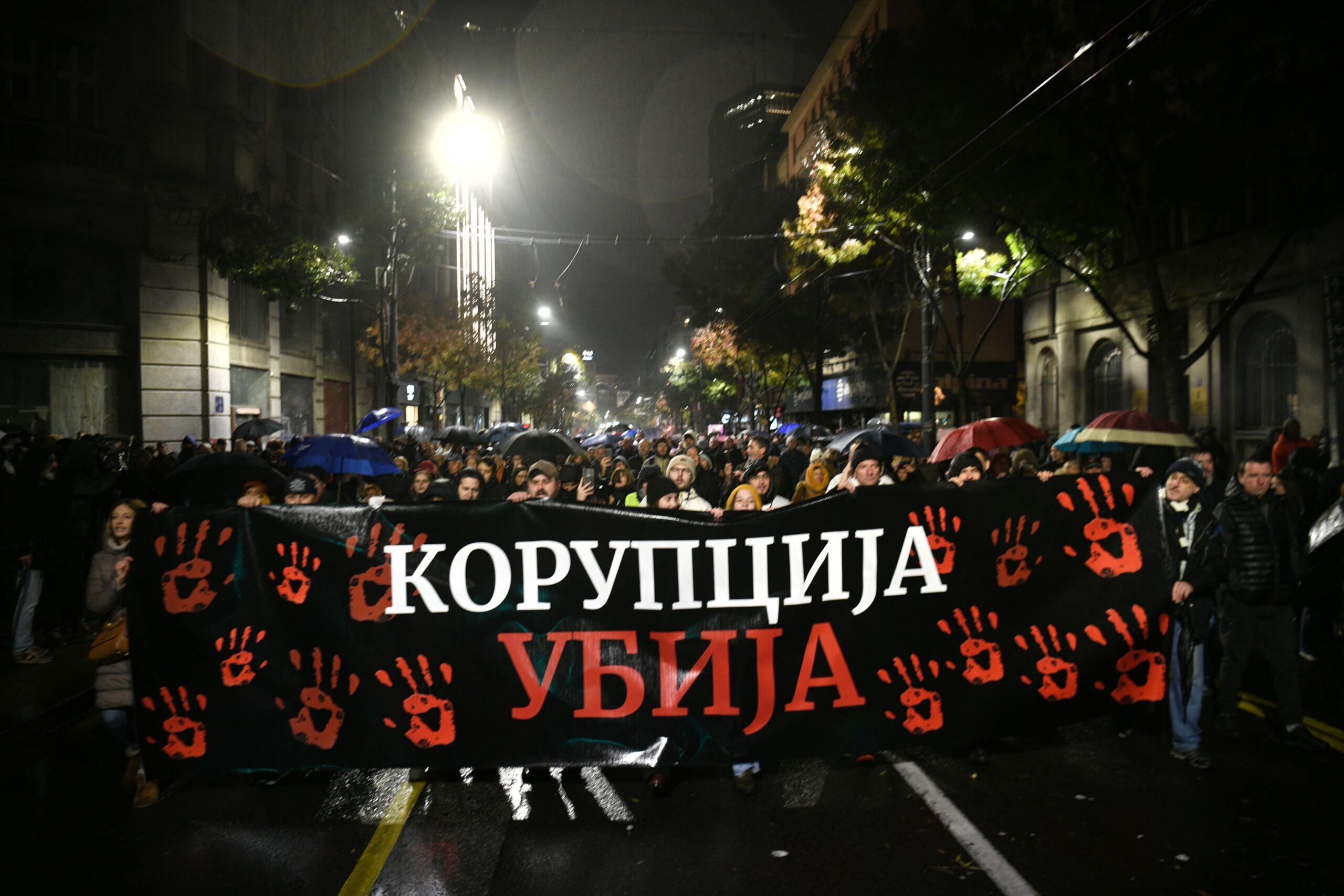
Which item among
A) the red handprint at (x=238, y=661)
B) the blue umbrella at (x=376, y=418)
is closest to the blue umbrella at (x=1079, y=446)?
the red handprint at (x=238, y=661)

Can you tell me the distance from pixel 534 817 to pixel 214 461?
519cm

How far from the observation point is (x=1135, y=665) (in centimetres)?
503

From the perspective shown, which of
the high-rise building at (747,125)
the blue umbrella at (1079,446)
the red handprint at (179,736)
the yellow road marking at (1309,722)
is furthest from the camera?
the high-rise building at (747,125)

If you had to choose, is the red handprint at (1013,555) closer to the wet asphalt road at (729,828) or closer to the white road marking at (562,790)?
the wet asphalt road at (729,828)

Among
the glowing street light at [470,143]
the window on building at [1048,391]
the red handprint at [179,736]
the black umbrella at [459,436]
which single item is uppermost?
the glowing street light at [470,143]

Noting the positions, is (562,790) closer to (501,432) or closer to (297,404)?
(501,432)

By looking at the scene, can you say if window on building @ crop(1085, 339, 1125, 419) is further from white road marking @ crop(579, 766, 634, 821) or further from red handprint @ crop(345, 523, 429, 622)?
red handprint @ crop(345, 523, 429, 622)

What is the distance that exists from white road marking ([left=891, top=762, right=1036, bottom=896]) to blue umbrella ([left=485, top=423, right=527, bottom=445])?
14.7 meters

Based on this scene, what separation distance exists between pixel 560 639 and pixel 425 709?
0.79 metres

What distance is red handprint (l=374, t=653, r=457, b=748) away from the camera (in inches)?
186

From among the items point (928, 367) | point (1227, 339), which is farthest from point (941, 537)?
point (1227, 339)

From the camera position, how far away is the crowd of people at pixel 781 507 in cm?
531

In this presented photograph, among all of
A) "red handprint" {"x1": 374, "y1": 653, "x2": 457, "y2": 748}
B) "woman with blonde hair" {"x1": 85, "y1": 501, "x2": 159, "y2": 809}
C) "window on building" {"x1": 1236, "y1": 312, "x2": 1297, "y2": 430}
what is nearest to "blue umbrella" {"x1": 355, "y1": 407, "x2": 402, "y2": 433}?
"woman with blonde hair" {"x1": 85, "y1": 501, "x2": 159, "y2": 809}

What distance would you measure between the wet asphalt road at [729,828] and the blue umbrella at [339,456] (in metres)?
5.00
